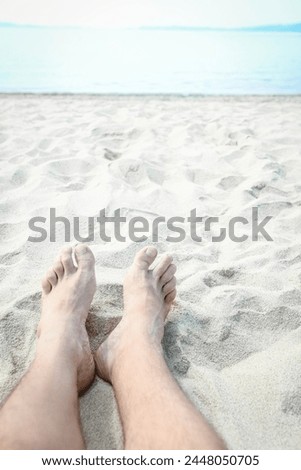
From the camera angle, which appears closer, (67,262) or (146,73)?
(67,262)

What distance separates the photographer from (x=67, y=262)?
1.66 meters

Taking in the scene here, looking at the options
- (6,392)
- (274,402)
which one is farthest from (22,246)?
(274,402)

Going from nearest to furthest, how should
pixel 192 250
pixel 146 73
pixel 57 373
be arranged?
pixel 57 373, pixel 192 250, pixel 146 73

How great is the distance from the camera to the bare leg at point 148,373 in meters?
0.90

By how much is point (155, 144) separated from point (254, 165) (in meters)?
0.98

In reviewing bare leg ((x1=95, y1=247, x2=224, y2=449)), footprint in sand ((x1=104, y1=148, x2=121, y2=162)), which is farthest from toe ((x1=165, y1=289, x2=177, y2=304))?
footprint in sand ((x1=104, y1=148, x2=121, y2=162))

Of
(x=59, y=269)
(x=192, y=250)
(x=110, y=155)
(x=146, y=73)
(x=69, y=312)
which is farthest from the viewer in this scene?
(x=146, y=73)

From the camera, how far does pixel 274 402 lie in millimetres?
1117

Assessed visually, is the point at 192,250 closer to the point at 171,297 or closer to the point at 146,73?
the point at 171,297

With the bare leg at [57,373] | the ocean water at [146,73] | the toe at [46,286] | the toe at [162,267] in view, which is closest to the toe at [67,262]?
the bare leg at [57,373]

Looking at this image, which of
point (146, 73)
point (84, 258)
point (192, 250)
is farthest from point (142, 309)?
point (146, 73)

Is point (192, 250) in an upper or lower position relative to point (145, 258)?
lower

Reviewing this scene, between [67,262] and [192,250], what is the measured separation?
0.67 meters
